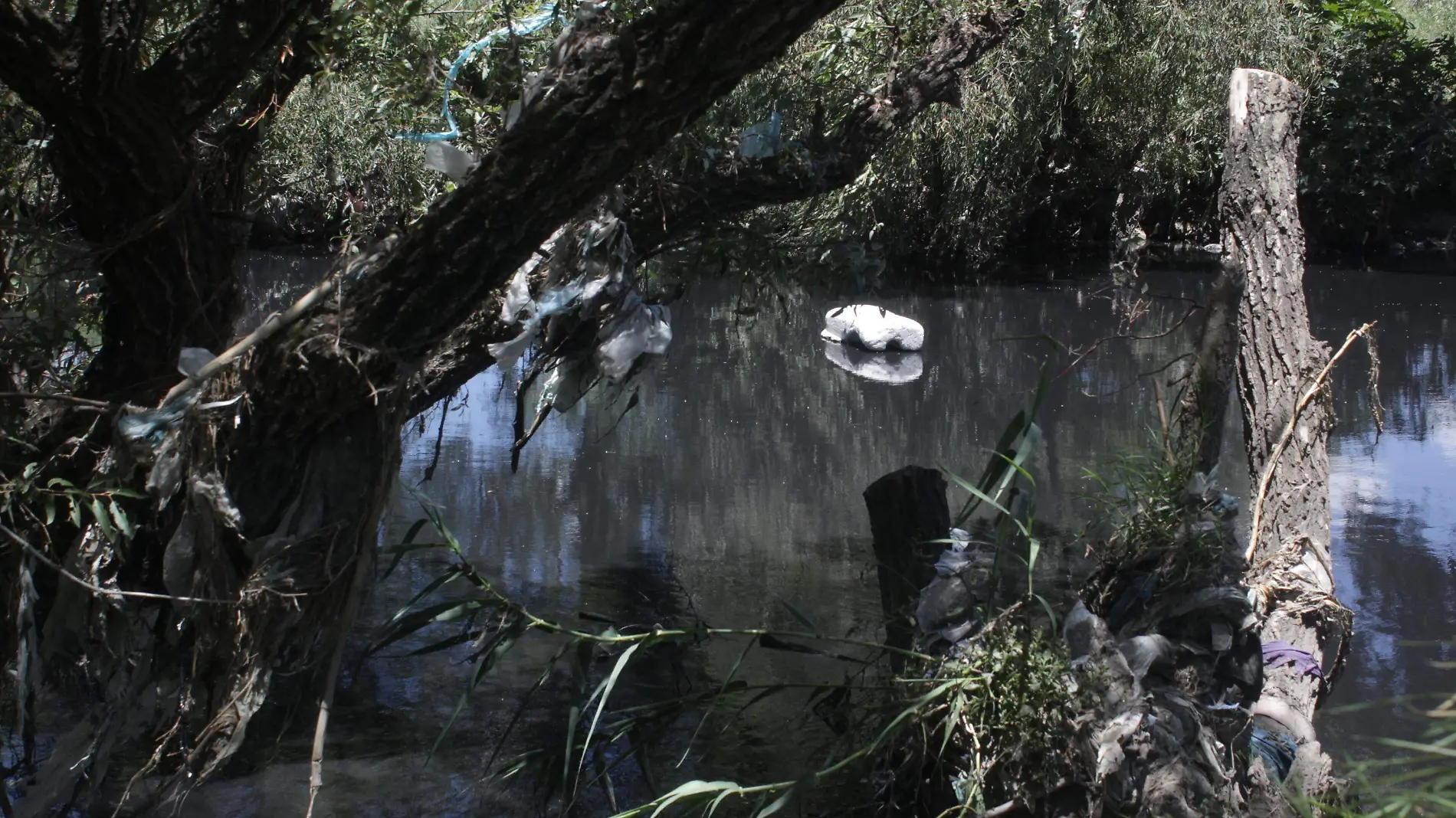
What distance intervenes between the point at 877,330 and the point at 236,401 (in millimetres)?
9591

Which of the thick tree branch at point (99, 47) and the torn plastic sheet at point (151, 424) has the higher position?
the thick tree branch at point (99, 47)

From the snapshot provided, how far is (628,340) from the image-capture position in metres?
3.30

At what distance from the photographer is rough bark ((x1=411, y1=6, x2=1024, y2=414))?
385cm

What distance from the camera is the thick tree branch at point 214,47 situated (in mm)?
3227

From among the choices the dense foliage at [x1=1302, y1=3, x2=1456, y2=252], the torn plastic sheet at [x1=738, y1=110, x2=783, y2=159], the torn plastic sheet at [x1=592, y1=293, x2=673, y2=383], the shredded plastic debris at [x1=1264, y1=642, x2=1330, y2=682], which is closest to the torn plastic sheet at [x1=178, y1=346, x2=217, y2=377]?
the torn plastic sheet at [x1=592, y1=293, x2=673, y2=383]

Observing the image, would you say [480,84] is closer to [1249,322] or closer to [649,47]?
[649,47]

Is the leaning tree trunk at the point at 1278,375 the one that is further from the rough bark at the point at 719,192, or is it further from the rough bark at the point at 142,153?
the rough bark at the point at 142,153

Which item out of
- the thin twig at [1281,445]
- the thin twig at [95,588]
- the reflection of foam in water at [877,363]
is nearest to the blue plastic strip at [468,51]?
the thin twig at [95,588]

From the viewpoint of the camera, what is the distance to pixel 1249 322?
439 centimetres

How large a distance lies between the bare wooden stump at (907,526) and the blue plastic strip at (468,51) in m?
1.70

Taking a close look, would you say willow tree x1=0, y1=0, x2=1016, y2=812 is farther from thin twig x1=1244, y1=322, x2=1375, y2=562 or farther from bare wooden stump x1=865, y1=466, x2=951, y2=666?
thin twig x1=1244, y1=322, x2=1375, y2=562

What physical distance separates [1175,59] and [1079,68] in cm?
103

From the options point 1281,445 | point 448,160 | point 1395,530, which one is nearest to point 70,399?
point 448,160

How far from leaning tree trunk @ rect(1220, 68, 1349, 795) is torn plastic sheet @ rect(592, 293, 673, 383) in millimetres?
2163
